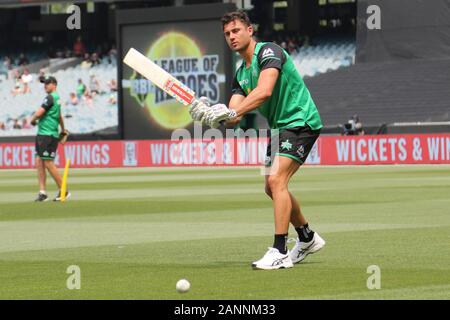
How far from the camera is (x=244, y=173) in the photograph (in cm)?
3509

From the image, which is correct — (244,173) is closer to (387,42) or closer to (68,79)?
(387,42)

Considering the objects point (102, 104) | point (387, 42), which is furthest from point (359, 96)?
point (102, 104)

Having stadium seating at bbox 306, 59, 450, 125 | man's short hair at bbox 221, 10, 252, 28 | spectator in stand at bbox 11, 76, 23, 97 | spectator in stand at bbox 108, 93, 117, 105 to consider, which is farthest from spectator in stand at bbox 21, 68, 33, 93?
man's short hair at bbox 221, 10, 252, 28

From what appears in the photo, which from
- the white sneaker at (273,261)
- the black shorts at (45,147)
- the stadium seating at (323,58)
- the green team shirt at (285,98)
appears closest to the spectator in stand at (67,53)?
the stadium seating at (323,58)

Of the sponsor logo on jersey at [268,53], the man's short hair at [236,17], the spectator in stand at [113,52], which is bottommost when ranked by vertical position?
the sponsor logo on jersey at [268,53]

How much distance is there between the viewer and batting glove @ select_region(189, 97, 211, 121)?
10.4m

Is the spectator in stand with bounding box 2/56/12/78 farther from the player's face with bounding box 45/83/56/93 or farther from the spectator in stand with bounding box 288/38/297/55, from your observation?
the player's face with bounding box 45/83/56/93

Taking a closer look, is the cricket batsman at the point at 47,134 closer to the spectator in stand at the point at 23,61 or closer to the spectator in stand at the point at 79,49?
the spectator in stand at the point at 79,49

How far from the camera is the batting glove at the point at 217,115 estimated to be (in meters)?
10.3

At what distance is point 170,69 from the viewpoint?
49594mm

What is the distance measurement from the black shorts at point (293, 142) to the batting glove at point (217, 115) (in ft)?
1.88

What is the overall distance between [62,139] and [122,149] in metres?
22.1

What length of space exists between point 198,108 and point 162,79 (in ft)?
1.65

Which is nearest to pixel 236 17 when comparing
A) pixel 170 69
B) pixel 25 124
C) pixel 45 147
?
pixel 45 147
